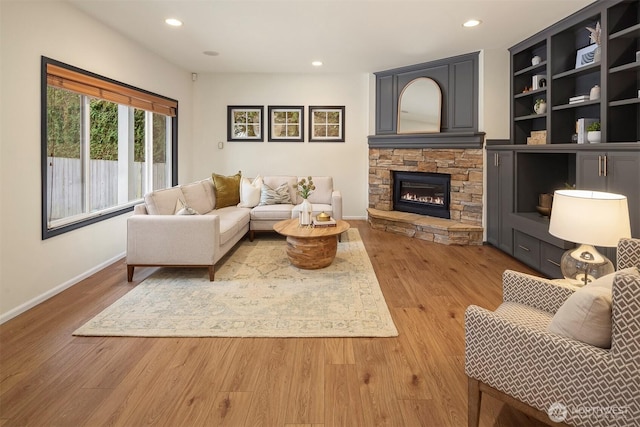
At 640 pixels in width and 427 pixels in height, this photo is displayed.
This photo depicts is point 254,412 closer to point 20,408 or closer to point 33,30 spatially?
point 20,408

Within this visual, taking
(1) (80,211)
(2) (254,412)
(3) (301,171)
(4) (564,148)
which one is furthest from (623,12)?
(1) (80,211)

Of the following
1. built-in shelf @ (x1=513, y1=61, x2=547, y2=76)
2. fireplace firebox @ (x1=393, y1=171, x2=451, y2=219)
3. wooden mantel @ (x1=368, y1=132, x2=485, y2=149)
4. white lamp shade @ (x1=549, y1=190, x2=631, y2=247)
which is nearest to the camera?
white lamp shade @ (x1=549, y1=190, x2=631, y2=247)

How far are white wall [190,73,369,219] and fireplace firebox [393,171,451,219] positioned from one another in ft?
2.47

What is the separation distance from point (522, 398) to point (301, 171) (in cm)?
585

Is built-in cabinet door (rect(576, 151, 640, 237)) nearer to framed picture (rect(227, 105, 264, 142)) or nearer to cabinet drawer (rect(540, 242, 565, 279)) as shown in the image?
cabinet drawer (rect(540, 242, 565, 279))

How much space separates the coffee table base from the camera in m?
4.00

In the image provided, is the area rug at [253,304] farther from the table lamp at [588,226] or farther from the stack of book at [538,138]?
the stack of book at [538,138]

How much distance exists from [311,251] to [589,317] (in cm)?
285

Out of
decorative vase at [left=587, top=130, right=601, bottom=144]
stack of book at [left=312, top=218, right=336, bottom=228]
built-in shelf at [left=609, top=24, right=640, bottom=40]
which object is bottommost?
stack of book at [left=312, top=218, right=336, bottom=228]

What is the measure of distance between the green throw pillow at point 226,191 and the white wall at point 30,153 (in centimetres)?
178

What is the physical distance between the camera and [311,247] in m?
3.99

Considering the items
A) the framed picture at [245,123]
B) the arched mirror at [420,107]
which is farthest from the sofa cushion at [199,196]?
the arched mirror at [420,107]

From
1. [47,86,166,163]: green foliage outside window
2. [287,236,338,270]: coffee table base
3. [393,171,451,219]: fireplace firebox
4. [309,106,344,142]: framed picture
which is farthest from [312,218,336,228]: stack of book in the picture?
[309,106,344,142]: framed picture

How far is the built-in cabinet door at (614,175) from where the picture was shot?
9.34ft
